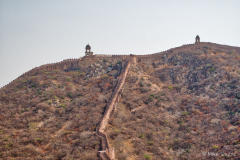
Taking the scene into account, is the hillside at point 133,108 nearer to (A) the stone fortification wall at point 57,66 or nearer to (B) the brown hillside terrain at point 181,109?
(B) the brown hillside terrain at point 181,109

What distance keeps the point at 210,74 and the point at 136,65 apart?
1162cm

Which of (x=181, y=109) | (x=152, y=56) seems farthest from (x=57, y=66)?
(x=181, y=109)

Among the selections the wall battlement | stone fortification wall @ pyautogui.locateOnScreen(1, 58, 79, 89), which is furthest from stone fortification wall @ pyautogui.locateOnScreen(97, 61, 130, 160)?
stone fortification wall @ pyautogui.locateOnScreen(1, 58, 79, 89)

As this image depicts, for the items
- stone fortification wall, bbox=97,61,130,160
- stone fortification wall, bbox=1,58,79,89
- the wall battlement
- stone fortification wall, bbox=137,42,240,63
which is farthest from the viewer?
stone fortification wall, bbox=137,42,240,63

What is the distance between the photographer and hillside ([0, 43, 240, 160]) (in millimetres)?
24172

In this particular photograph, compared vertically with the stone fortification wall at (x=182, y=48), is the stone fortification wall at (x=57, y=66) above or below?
below

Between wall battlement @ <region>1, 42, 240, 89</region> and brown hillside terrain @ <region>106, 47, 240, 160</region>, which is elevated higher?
wall battlement @ <region>1, 42, 240, 89</region>

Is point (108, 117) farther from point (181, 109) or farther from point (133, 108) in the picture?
point (181, 109)

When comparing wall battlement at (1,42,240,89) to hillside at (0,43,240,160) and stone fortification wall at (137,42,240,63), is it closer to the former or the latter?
stone fortification wall at (137,42,240,63)

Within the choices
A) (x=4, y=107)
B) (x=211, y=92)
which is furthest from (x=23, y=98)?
(x=211, y=92)

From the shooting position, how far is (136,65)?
143 feet

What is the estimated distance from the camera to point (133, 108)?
32000 millimetres

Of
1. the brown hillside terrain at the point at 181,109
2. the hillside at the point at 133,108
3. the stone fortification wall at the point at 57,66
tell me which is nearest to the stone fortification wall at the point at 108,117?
the hillside at the point at 133,108

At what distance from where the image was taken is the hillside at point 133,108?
2417 centimetres
